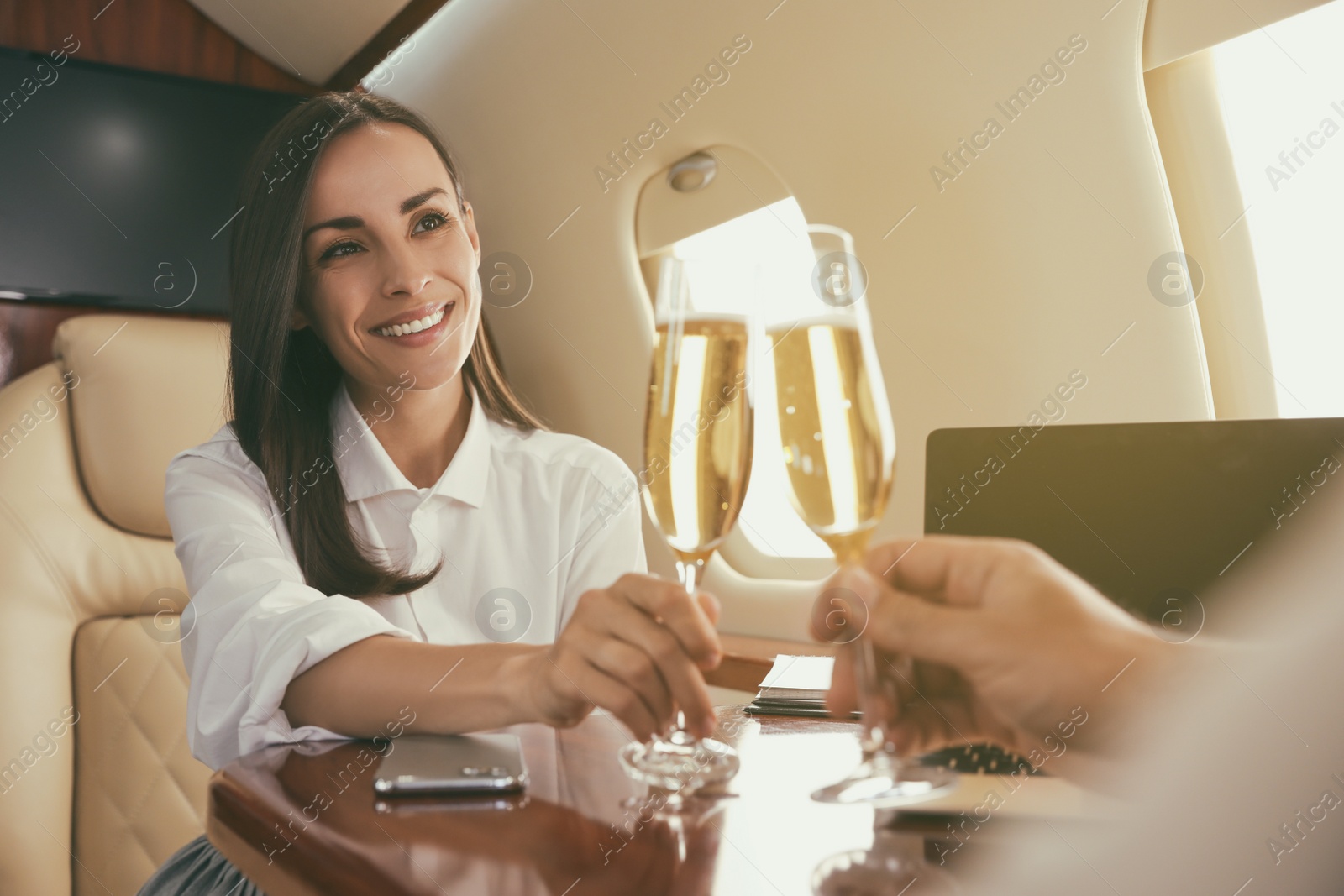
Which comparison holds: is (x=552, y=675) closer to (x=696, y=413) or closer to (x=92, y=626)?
(x=696, y=413)

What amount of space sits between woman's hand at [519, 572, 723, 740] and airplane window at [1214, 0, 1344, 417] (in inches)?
44.1

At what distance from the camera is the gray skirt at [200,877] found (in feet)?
2.94

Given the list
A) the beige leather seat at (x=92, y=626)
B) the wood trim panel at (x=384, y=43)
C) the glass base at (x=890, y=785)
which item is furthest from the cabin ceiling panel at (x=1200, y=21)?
the beige leather seat at (x=92, y=626)

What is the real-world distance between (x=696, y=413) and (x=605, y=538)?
95 centimetres

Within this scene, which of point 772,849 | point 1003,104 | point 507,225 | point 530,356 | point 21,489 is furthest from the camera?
point 530,356

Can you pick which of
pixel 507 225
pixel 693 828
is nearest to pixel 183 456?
pixel 693 828

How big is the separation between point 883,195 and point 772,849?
57.2 inches

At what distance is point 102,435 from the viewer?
1.80 m

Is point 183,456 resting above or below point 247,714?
above

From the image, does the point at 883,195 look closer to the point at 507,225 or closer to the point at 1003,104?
the point at 1003,104

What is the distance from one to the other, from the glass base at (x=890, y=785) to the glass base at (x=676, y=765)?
0.30ft

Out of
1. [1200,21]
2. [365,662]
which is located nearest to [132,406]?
[365,662]

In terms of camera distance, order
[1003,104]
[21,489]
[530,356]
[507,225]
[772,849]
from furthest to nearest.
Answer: [530,356]
[507,225]
[21,489]
[1003,104]
[772,849]

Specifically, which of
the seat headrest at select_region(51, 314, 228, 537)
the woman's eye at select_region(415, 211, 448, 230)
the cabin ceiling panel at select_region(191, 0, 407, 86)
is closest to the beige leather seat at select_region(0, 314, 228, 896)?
the seat headrest at select_region(51, 314, 228, 537)
